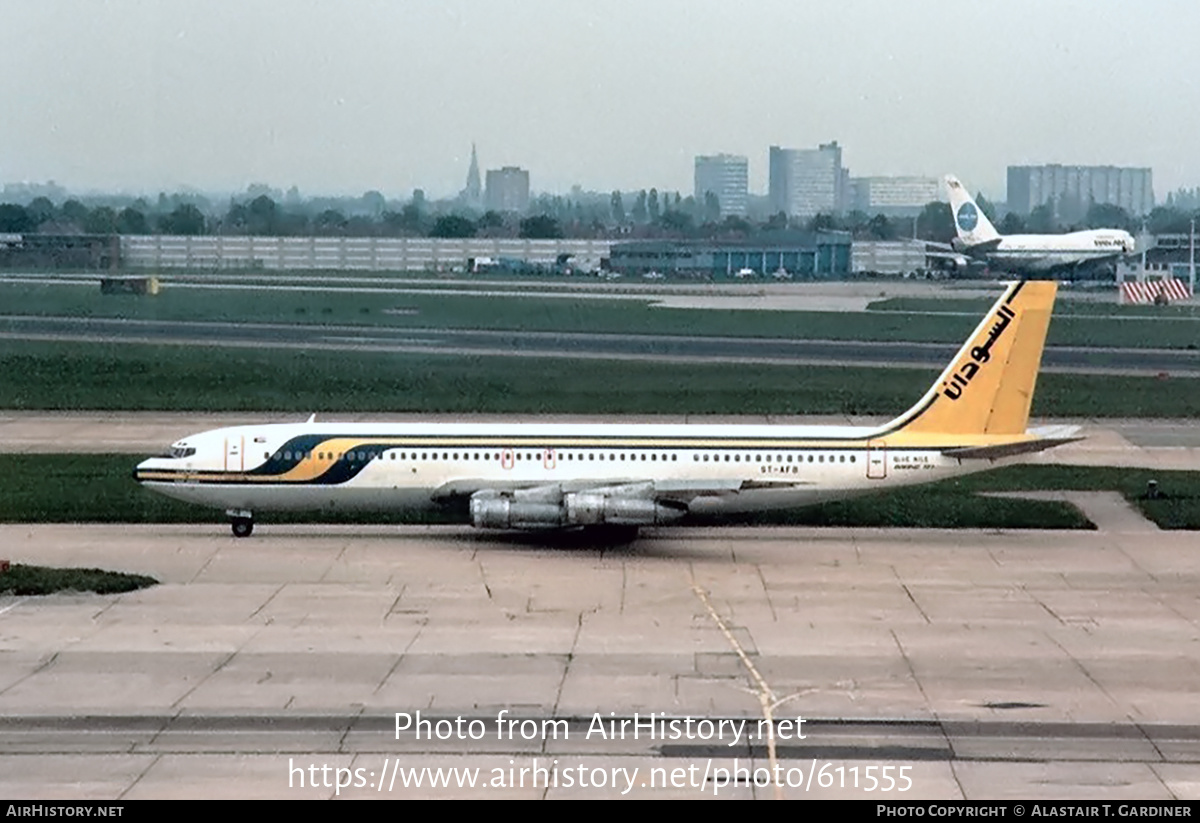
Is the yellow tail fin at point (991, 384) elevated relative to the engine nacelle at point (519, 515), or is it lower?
elevated

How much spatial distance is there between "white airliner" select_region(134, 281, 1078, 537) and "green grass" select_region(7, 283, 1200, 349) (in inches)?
2426

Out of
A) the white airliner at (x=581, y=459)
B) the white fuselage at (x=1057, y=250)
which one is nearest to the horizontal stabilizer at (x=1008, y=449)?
the white airliner at (x=581, y=459)

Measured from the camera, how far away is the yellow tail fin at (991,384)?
48.2m

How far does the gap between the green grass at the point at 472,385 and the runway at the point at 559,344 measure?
408cm

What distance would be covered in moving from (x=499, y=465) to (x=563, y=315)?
75.8 m

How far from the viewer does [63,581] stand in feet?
131

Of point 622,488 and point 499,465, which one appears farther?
point 499,465

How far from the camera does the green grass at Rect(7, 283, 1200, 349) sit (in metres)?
114

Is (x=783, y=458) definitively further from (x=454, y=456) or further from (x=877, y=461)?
(x=454, y=456)

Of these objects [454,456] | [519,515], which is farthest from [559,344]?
[519,515]

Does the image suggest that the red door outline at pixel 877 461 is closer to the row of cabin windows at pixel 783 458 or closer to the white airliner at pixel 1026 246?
the row of cabin windows at pixel 783 458

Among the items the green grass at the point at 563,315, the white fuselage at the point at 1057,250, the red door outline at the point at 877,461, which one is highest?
the white fuselage at the point at 1057,250

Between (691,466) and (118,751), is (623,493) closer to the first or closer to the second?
(691,466)

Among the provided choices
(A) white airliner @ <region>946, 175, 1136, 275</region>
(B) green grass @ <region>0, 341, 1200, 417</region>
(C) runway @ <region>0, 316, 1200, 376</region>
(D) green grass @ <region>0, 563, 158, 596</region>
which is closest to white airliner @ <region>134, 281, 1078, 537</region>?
(D) green grass @ <region>0, 563, 158, 596</region>
